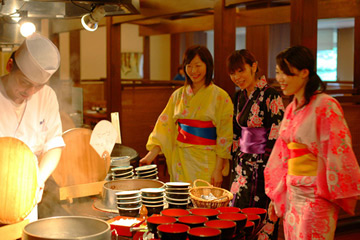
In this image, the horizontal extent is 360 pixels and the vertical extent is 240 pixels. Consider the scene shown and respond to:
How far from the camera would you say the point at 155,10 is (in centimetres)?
504

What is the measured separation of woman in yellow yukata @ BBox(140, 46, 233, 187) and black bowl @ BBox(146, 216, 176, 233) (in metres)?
1.44

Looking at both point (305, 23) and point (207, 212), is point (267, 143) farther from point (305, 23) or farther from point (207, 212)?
point (207, 212)

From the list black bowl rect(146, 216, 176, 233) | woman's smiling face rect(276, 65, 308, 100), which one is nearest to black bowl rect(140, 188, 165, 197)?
black bowl rect(146, 216, 176, 233)

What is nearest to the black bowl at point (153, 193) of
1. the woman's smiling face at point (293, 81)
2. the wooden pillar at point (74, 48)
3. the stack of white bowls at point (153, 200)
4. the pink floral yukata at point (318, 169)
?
the stack of white bowls at point (153, 200)

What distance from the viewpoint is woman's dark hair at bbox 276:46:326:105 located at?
7.79 ft

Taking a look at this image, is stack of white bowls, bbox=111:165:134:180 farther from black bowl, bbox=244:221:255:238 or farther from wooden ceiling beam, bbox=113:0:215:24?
wooden ceiling beam, bbox=113:0:215:24

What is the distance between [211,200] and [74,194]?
789 millimetres

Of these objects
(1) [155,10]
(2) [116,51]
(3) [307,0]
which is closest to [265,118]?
(3) [307,0]

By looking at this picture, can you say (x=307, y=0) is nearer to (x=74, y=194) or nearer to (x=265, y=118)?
(x=265, y=118)

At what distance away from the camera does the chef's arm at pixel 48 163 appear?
1.95 m

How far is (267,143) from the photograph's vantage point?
3.04 meters

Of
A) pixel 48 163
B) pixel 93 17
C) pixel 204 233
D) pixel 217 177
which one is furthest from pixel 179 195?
pixel 217 177

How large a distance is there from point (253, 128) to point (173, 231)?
5.19 ft

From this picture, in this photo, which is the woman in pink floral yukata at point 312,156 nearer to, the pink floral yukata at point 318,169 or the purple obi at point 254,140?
the pink floral yukata at point 318,169
